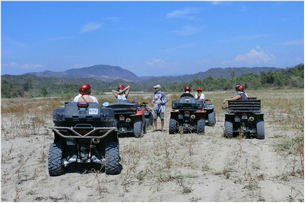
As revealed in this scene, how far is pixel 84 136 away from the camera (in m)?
6.30

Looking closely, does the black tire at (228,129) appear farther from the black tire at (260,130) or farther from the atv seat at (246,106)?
the black tire at (260,130)

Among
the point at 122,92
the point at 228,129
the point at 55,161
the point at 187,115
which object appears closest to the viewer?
the point at 55,161

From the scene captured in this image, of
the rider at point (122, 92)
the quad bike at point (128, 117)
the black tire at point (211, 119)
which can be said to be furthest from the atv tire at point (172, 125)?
the black tire at point (211, 119)

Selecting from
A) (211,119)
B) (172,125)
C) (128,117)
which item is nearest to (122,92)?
(128,117)

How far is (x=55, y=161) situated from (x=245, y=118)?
226 inches

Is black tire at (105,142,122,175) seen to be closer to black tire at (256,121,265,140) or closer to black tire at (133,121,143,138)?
black tire at (133,121,143,138)

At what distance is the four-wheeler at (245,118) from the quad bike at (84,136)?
462 cm

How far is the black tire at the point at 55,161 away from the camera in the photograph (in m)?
6.41

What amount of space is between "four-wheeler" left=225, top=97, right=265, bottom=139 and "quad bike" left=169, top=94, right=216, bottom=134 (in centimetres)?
108

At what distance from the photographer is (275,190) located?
5.43 m

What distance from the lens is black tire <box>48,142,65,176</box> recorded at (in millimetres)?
6406

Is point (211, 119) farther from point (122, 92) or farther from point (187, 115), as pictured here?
Answer: point (122, 92)

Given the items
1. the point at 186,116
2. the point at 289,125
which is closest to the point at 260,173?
the point at 186,116

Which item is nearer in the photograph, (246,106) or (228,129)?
(246,106)
